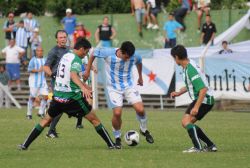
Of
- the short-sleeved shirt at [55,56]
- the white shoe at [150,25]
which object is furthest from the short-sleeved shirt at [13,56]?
the short-sleeved shirt at [55,56]

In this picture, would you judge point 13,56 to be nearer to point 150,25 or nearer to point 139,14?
point 139,14

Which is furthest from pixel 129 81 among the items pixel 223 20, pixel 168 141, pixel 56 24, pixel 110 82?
pixel 56 24

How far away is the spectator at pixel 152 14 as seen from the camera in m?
32.9

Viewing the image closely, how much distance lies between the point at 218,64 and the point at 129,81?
42.3 feet

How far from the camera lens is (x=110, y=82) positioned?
637 inches

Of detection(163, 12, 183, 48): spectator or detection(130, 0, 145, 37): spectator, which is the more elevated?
detection(130, 0, 145, 37): spectator

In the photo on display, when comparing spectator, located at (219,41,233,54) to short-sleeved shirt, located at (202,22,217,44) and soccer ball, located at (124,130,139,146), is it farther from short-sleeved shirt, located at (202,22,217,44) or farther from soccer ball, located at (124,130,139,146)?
soccer ball, located at (124,130,139,146)

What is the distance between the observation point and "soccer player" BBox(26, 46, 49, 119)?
2419cm

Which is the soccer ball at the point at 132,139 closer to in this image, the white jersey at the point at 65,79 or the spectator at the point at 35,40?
the white jersey at the point at 65,79

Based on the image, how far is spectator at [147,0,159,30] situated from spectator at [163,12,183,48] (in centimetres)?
117

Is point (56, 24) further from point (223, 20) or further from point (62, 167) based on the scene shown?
point (62, 167)

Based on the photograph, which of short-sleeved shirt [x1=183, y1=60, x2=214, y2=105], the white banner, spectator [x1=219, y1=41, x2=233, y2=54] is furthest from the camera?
spectator [x1=219, y1=41, x2=233, y2=54]

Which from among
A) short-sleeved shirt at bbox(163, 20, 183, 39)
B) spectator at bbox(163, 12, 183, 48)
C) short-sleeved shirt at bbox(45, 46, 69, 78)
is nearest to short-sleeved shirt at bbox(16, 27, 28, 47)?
spectator at bbox(163, 12, 183, 48)

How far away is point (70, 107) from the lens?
1467 cm
